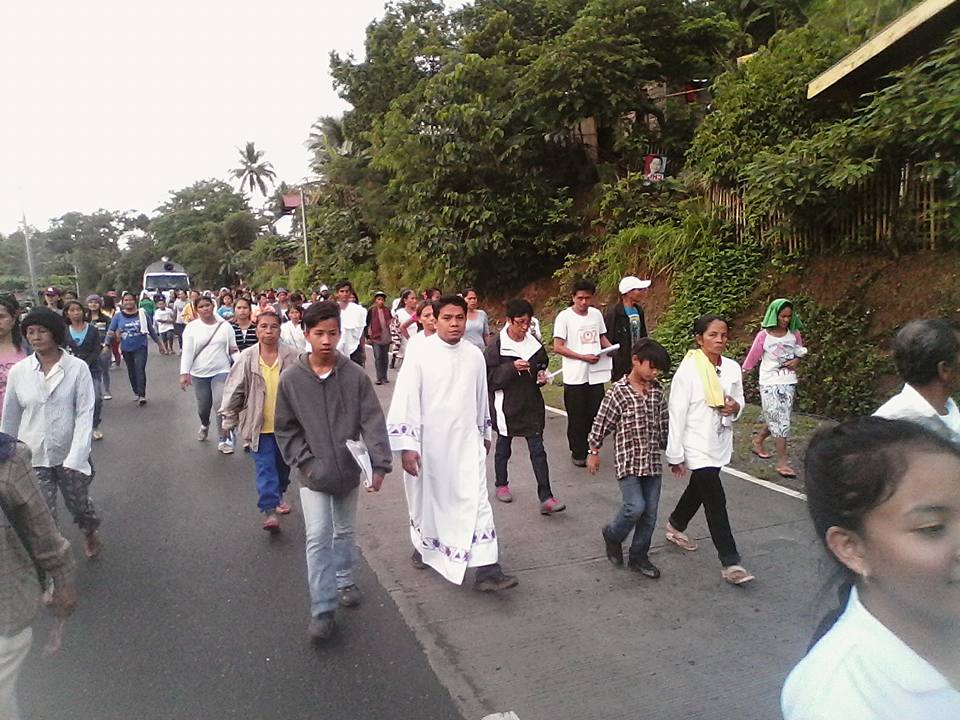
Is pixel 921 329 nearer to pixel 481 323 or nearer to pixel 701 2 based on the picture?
pixel 481 323

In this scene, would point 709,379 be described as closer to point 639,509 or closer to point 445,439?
point 639,509

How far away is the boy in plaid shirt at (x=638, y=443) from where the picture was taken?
445 cm

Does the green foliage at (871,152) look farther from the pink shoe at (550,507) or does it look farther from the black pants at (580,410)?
the pink shoe at (550,507)

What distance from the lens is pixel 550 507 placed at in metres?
5.76

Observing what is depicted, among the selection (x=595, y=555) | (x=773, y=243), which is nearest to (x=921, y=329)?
(x=595, y=555)

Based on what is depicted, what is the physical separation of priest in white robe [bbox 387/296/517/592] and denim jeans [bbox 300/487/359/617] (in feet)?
1.71

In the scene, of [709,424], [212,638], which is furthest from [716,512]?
[212,638]

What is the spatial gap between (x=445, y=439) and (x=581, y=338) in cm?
287

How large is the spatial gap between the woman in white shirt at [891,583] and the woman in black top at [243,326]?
783 cm

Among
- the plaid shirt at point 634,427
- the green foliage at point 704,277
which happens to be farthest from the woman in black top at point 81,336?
the green foliage at point 704,277

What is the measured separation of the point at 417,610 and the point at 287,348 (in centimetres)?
257

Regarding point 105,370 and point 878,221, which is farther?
point 105,370

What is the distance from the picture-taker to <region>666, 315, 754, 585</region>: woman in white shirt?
4.38m

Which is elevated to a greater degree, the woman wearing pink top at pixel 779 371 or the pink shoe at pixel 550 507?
the woman wearing pink top at pixel 779 371
